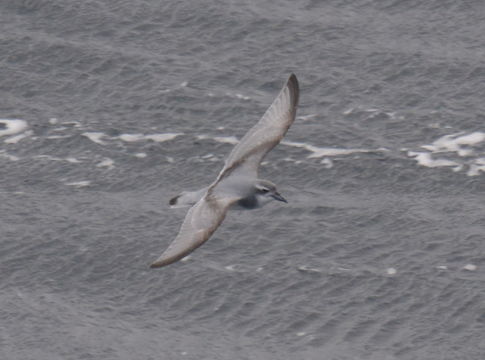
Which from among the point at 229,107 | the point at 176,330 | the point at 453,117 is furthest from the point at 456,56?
the point at 176,330

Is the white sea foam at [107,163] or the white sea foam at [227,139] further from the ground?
the white sea foam at [227,139]

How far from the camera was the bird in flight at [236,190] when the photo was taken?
21.7 m

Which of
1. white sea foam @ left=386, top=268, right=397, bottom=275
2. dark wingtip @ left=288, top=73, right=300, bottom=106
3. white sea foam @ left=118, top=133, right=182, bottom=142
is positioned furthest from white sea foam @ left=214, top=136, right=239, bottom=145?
dark wingtip @ left=288, top=73, right=300, bottom=106

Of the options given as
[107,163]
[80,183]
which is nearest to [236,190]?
[80,183]

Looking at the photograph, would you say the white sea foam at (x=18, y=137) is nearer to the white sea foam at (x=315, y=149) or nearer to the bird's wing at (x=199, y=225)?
the white sea foam at (x=315, y=149)

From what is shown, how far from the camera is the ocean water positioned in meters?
25.8

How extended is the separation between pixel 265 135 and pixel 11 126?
8282mm

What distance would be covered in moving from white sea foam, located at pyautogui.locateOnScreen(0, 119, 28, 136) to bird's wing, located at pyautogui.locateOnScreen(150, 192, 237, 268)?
928 cm

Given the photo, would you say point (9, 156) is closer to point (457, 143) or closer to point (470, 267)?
point (457, 143)

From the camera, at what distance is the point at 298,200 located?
1134 inches

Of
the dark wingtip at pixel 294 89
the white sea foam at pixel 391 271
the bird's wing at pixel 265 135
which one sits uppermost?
the dark wingtip at pixel 294 89

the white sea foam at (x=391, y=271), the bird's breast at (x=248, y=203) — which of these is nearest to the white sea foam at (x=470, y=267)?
the white sea foam at (x=391, y=271)

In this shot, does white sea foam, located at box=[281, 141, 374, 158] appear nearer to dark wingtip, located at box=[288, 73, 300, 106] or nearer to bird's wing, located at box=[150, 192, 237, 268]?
dark wingtip, located at box=[288, 73, 300, 106]

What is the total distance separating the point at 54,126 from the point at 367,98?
6831mm
